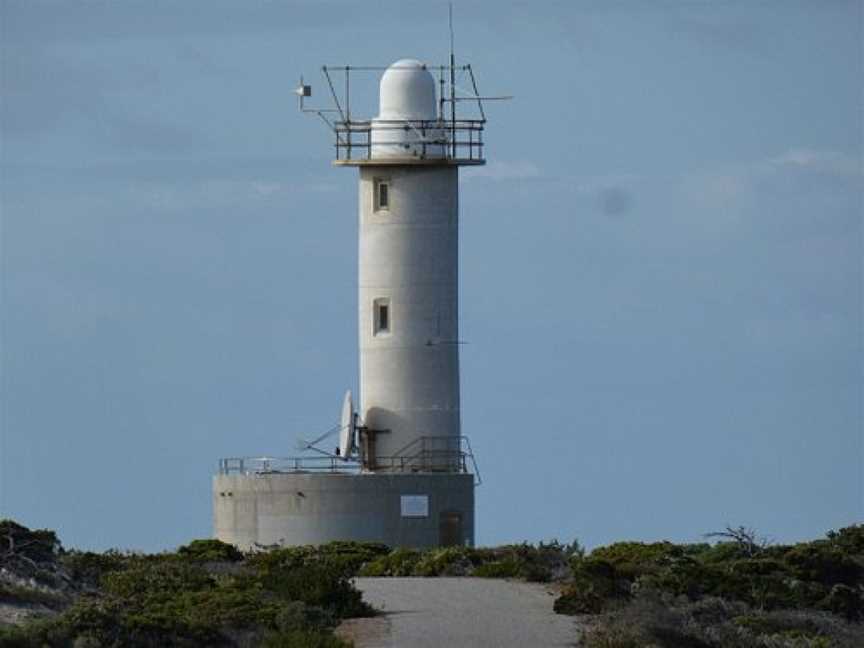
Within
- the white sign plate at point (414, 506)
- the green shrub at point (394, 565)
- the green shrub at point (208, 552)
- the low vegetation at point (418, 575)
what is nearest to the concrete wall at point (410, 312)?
the white sign plate at point (414, 506)

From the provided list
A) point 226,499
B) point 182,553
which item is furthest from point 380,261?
point 182,553

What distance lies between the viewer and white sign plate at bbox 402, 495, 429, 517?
4909 cm

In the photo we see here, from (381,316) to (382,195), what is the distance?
2339 mm

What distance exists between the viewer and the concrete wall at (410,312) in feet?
166

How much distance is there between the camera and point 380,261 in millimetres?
50688

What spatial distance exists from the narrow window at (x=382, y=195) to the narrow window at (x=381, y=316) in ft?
5.93

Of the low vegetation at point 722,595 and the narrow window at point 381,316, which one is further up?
the narrow window at point 381,316

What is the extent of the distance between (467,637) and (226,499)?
24450 millimetres

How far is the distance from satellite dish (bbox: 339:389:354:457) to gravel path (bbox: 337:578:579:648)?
1684 centimetres

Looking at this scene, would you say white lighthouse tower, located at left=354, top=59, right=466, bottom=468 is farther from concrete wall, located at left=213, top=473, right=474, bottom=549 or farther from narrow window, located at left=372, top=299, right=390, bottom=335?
concrete wall, located at left=213, top=473, right=474, bottom=549

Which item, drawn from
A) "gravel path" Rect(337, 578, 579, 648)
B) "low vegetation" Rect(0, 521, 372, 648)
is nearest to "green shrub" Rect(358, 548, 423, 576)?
"low vegetation" Rect(0, 521, 372, 648)

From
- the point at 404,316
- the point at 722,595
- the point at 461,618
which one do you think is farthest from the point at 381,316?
the point at 461,618

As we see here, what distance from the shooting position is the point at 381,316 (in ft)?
167

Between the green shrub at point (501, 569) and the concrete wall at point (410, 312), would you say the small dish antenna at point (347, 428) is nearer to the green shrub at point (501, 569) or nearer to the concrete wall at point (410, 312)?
the concrete wall at point (410, 312)
